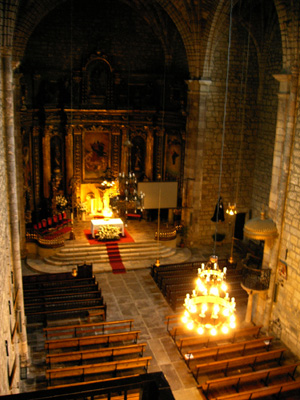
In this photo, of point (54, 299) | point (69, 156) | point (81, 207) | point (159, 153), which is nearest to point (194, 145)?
point (159, 153)

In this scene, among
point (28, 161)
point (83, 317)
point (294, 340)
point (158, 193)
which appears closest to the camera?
point (294, 340)

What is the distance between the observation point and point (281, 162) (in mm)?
12656

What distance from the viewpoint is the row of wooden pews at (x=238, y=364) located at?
417 inches

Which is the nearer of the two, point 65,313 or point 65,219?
point 65,313

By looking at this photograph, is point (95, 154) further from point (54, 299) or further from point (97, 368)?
point (97, 368)

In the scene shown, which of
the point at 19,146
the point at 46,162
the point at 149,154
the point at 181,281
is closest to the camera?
the point at 181,281

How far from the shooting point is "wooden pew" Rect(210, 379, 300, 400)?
1005 centimetres

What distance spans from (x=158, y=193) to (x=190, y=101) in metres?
4.33

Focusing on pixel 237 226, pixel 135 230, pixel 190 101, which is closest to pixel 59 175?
pixel 135 230

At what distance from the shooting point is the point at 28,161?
20938 millimetres

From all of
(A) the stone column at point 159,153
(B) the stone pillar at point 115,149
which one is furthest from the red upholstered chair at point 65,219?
(A) the stone column at point 159,153

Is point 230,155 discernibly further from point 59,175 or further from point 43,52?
point 43,52

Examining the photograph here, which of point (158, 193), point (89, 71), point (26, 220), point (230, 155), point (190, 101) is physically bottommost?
point (26, 220)

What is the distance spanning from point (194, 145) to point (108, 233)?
552 centimetres
